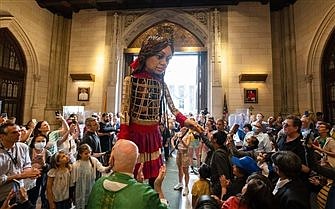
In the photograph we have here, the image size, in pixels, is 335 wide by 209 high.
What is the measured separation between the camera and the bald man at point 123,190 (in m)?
1.09

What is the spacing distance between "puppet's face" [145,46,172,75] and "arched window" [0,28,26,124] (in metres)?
7.34

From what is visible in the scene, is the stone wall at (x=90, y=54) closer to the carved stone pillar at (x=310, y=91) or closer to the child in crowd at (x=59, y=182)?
the child in crowd at (x=59, y=182)

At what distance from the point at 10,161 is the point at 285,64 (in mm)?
8328

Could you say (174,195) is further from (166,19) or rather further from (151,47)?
(166,19)

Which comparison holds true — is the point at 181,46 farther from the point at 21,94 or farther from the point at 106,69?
the point at 21,94

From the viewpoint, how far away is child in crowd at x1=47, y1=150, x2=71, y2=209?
2795 millimetres

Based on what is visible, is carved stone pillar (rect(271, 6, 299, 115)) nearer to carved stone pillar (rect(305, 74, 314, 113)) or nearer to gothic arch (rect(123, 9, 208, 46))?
carved stone pillar (rect(305, 74, 314, 113))

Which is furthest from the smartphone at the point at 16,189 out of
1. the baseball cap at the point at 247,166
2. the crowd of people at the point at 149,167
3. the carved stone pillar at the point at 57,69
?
the carved stone pillar at the point at 57,69

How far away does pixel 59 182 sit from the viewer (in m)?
2.82

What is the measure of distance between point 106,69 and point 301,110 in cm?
663

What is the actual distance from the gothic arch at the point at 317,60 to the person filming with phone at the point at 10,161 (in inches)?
294

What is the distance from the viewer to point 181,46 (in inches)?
348

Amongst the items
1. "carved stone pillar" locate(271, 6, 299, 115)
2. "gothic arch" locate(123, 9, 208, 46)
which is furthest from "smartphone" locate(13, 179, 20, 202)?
"carved stone pillar" locate(271, 6, 299, 115)

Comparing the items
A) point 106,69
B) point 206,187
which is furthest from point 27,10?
point 206,187
